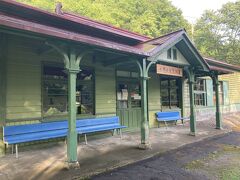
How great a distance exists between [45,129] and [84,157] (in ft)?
5.09

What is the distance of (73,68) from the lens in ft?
15.0

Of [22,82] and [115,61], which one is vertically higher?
[115,61]

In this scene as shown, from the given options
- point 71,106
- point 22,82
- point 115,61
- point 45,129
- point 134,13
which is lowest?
point 45,129

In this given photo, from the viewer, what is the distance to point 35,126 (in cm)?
575

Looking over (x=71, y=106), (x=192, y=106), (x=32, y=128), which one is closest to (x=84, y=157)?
(x=71, y=106)

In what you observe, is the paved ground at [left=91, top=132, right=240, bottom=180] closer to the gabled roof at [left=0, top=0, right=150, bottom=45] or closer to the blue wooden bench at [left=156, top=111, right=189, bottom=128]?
the blue wooden bench at [left=156, top=111, right=189, bottom=128]

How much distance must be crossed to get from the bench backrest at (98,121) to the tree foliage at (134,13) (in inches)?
691

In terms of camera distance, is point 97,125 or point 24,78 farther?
point 97,125

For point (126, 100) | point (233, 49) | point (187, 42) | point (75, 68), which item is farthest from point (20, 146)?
point (233, 49)

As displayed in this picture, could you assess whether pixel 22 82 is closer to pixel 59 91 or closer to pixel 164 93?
pixel 59 91

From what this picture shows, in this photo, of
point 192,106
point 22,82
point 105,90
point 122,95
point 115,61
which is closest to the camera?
point 22,82

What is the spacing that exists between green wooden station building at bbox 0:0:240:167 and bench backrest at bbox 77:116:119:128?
0.25 m

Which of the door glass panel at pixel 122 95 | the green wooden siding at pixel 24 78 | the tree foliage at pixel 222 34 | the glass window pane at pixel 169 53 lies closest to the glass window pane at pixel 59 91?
the green wooden siding at pixel 24 78

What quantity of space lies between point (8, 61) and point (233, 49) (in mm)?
24976
